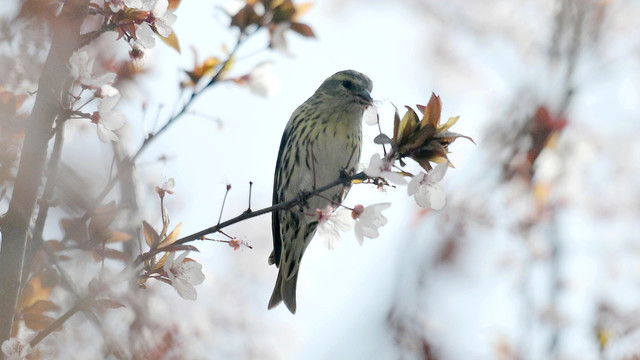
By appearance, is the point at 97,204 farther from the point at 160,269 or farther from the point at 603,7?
the point at 603,7

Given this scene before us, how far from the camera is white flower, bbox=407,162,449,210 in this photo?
8.30ft

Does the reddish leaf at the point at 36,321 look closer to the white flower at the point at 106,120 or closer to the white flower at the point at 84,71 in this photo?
the white flower at the point at 106,120

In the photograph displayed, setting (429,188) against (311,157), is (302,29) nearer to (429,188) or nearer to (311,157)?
(311,157)

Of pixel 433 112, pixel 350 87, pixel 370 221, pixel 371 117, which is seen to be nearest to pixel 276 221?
pixel 350 87

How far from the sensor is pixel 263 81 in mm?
3951

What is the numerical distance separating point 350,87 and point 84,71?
9.25ft

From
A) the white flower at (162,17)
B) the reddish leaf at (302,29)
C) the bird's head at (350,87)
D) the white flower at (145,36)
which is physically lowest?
the white flower at (145,36)

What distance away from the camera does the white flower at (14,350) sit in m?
2.03

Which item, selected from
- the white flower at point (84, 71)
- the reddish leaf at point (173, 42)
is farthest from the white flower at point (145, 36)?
the reddish leaf at point (173, 42)

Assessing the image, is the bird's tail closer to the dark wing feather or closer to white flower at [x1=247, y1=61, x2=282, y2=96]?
the dark wing feather

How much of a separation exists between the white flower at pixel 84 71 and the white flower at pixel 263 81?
143cm

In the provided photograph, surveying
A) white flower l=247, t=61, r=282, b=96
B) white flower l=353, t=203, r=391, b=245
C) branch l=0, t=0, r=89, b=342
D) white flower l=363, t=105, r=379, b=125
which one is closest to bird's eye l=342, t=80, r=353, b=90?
white flower l=247, t=61, r=282, b=96

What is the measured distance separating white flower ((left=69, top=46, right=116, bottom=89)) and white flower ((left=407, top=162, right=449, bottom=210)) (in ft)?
3.72

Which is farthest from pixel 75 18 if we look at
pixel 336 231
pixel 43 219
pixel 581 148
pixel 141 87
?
pixel 581 148
